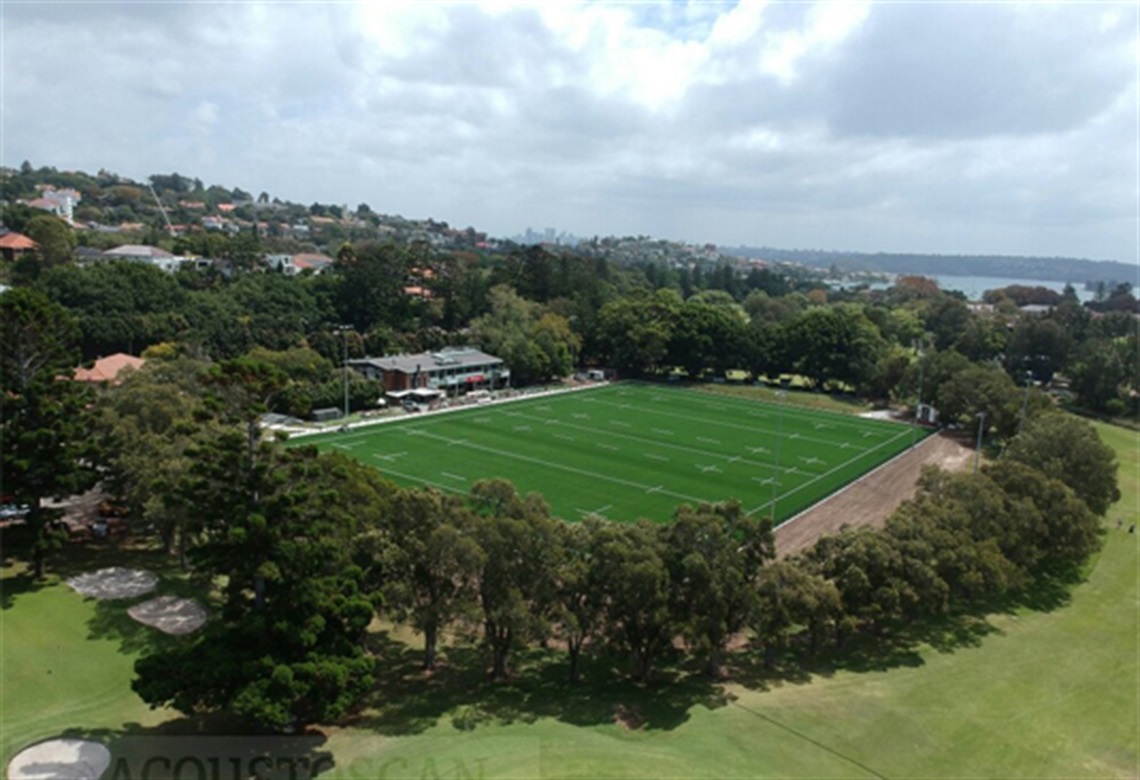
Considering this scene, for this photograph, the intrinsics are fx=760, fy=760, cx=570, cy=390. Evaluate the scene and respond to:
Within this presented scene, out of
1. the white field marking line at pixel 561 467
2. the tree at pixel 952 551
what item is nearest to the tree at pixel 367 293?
the white field marking line at pixel 561 467

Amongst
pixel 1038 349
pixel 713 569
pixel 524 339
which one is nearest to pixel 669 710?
pixel 713 569

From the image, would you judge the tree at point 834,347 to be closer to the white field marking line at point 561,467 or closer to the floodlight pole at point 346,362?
the white field marking line at point 561,467

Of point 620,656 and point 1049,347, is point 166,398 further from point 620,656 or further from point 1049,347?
point 1049,347

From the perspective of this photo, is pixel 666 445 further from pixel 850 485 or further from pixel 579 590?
pixel 579 590

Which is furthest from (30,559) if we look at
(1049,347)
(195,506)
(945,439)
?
(1049,347)

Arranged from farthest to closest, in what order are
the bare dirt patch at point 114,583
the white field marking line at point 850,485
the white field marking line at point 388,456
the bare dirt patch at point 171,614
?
the white field marking line at point 388,456
the white field marking line at point 850,485
the bare dirt patch at point 114,583
the bare dirt patch at point 171,614

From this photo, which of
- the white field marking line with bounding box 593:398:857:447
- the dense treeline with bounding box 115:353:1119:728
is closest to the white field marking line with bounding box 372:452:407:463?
the dense treeline with bounding box 115:353:1119:728
